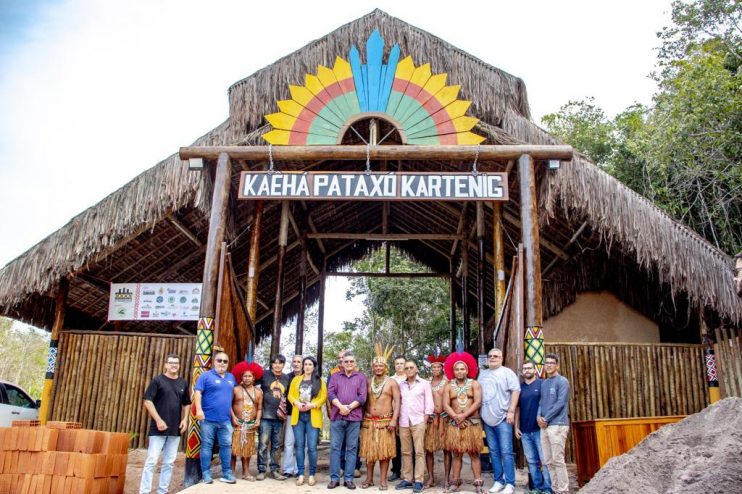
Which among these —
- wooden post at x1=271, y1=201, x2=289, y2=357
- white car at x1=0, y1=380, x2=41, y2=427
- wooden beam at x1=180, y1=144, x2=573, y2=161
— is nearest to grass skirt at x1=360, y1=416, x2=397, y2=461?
wooden beam at x1=180, y1=144, x2=573, y2=161

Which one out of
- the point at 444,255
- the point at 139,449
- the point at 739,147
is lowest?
the point at 139,449

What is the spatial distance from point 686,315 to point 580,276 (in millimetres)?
1614

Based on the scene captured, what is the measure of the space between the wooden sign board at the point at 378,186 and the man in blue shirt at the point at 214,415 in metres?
2.15

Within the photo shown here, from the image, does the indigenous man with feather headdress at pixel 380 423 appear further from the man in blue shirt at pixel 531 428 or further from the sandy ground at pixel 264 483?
the man in blue shirt at pixel 531 428

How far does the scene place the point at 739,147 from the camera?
9.95 m

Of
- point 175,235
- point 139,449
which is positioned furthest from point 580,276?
point 139,449

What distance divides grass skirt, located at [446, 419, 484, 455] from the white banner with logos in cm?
498

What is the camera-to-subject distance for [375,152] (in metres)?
7.64

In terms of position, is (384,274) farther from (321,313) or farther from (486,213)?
(486,213)

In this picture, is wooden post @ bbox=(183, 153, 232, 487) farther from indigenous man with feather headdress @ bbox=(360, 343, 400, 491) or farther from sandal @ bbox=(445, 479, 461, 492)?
sandal @ bbox=(445, 479, 461, 492)

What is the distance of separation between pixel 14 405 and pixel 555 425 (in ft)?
23.9

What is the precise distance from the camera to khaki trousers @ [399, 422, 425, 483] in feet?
19.5

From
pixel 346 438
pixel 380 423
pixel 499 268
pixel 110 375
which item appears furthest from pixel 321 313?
pixel 380 423

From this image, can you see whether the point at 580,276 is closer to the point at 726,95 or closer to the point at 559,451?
the point at 726,95
